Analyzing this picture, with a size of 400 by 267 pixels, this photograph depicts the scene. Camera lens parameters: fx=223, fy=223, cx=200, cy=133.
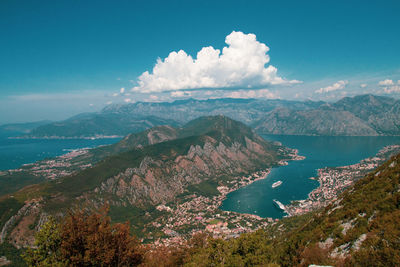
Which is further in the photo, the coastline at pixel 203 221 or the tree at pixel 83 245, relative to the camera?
the coastline at pixel 203 221

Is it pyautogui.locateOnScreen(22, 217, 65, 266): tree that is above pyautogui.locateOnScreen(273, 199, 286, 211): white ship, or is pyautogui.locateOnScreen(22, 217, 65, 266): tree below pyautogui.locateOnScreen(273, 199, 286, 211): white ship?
above

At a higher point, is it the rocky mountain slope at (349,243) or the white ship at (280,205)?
the rocky mountain slope at (349,243)

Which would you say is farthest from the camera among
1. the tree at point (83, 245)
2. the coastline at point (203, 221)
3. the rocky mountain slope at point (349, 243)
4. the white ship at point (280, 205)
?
the white ship at point (280, 205)

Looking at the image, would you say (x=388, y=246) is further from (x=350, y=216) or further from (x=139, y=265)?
(x=139, y=265)

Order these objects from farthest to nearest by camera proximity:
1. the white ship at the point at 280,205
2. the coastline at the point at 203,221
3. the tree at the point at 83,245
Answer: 1. the white ship at the point at 280,205
2. the coastline at the point at 203,221
3. the tree at the point at 83,245

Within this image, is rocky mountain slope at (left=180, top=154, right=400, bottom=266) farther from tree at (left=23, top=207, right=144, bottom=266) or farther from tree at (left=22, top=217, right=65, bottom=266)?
tree at (left=22, top=217, right=65, bottom=266)

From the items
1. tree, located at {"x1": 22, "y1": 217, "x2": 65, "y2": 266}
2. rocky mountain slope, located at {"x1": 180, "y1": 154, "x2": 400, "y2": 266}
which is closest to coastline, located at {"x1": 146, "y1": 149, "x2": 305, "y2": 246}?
rocky mountain slope, located at {"x1": 180, "y1": 154, "x2": 400, "y2": 266}

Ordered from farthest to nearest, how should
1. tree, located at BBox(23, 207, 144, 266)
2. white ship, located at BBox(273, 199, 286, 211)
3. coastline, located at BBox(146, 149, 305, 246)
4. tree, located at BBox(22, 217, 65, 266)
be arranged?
white ship, located at BBox(273, 199, 286, 211) < coastline, located at BBox(146, 149, 305, 246) < tree, located at BBox(22, 217, 65, 266) < tree, located at BBox(23, 207, 144, 266)

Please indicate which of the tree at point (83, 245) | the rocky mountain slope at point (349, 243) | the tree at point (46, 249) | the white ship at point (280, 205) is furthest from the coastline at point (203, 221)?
the tree at point (46, 249)

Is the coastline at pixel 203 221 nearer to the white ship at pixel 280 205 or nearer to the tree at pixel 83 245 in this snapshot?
the white ship at pixel 280 205

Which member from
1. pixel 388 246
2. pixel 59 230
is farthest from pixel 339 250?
pixel 59 230

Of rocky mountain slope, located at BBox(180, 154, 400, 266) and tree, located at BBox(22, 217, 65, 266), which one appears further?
tree, located at BBox(22, 217, 65, 266)
